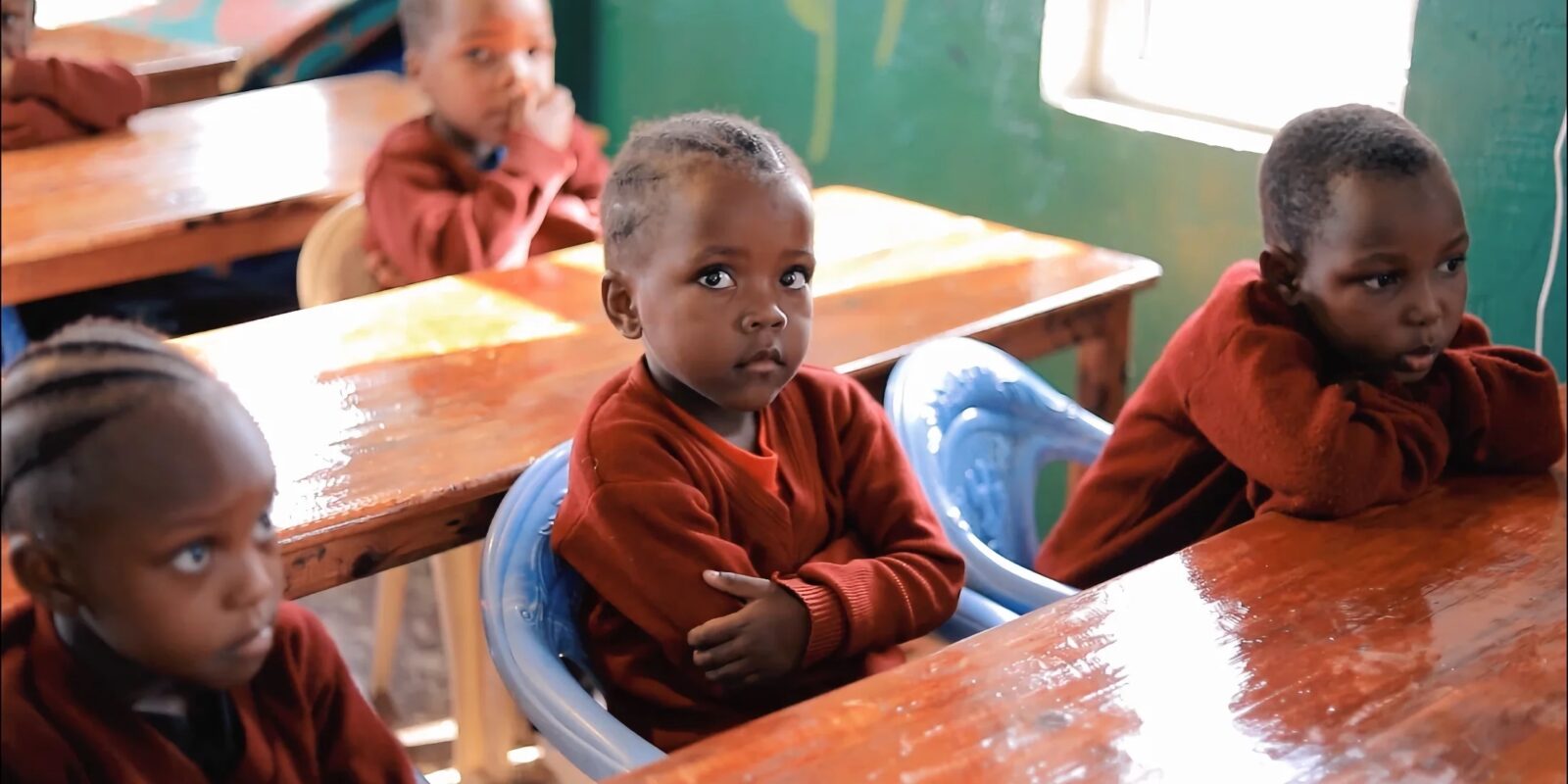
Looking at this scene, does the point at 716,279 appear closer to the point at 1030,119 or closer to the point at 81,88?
the point at 1030,119

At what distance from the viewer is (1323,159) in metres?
1.46

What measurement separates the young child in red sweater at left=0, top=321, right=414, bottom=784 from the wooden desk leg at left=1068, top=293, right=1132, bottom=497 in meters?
1.46

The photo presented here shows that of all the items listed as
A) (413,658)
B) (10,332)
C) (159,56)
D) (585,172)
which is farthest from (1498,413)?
(159,56)

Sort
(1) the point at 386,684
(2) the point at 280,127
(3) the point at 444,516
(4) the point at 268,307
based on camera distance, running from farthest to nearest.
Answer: (4) the point at 268,307, (2) the point at 280,127, (1) the point at 386,684, (3) the point at 444,516

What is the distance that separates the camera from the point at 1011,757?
963 mm

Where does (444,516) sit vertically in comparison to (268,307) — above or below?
above

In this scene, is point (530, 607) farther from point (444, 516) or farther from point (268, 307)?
point (268, 307)

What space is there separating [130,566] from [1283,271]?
1.13 meters


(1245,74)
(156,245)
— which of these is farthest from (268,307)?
(1245,74)

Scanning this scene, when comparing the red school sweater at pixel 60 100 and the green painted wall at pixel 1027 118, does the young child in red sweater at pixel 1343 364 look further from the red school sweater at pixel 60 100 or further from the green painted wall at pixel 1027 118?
the red school sweater at pixel 60 100

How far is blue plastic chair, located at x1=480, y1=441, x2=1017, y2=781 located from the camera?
46.9 inches

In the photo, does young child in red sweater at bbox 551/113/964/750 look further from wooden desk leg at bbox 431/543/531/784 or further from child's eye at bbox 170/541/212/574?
wooden desk leg at bbox 431/543/531/784

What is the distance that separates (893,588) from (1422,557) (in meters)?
0.45

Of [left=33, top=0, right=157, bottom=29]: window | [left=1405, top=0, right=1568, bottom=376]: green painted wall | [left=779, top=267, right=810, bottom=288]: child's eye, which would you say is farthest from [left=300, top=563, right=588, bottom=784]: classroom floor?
[left=33, top=0, right=157, bottom=29]: window
